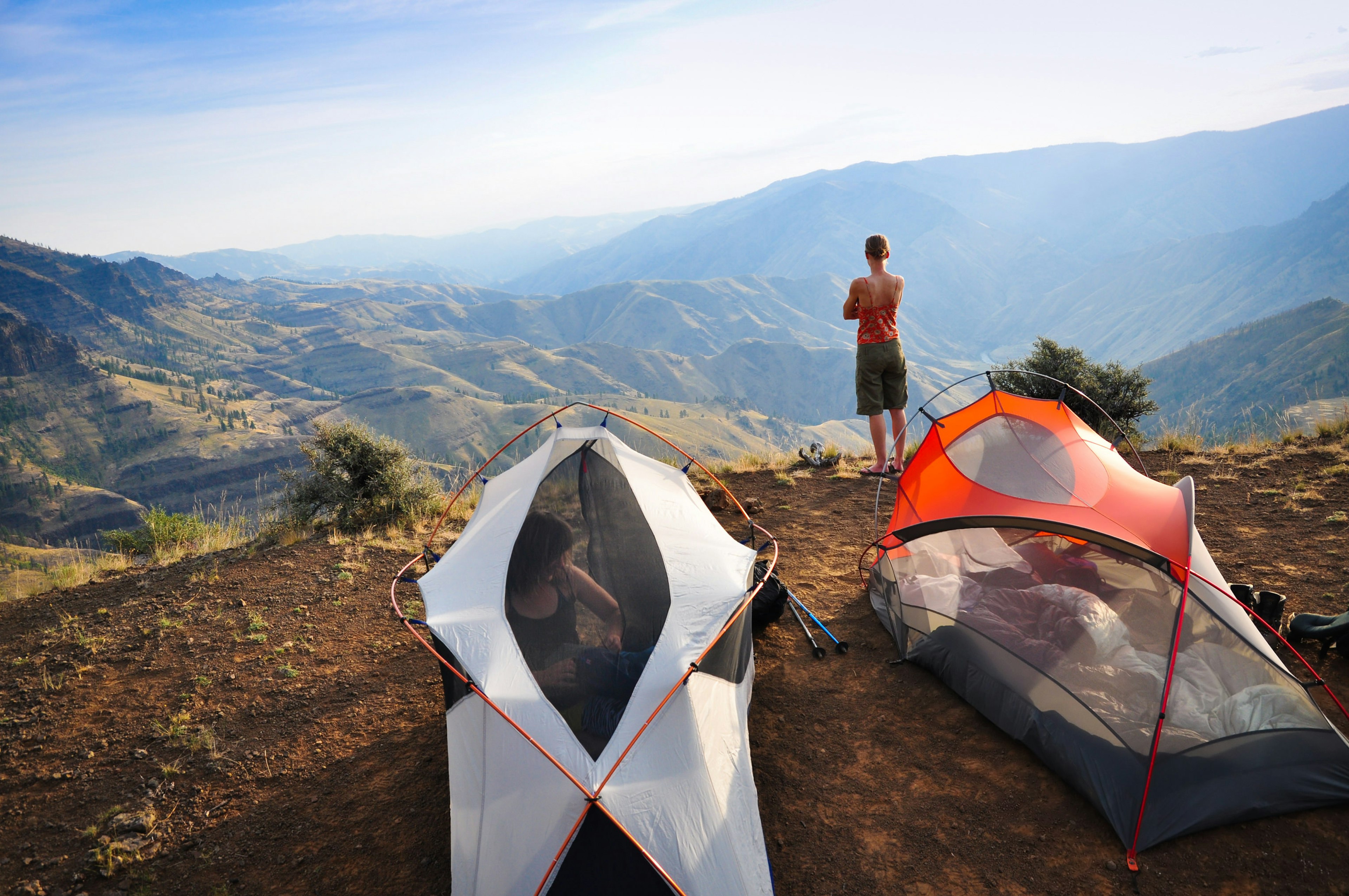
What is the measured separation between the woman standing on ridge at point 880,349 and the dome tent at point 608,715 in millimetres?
4362

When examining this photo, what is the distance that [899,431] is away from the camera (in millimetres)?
9383

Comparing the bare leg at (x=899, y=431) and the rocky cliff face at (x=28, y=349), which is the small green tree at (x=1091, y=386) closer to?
the bare leg at (x=899, y=431)

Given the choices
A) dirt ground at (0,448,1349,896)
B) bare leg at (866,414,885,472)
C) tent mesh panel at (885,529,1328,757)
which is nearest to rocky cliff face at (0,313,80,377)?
dirt ground at (0,448,1349,896)

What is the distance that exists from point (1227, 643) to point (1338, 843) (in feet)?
3.79

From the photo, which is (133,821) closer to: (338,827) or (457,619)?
(338,827)

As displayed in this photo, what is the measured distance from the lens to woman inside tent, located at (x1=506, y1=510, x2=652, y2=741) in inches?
156

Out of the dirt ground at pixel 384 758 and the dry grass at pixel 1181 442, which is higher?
the dry grass at pixel 1181 442

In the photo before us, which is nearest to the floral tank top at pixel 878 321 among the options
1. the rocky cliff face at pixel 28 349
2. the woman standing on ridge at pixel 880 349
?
the woman standing on ridge at pixel 880 349

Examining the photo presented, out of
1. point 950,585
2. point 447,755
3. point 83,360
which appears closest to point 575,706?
point 447,755

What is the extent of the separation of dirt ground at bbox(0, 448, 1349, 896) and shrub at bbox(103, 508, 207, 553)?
1763mm

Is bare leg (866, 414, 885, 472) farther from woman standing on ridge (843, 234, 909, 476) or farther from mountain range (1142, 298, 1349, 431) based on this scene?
mountain range (1142, 298, 1349, 431)

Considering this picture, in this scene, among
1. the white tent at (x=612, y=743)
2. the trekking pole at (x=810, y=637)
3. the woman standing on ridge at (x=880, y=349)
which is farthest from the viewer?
the woman standing on ridge at (x=880, y=349)

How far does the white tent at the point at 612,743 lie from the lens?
11.4ft

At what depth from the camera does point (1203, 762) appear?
13.0ft
